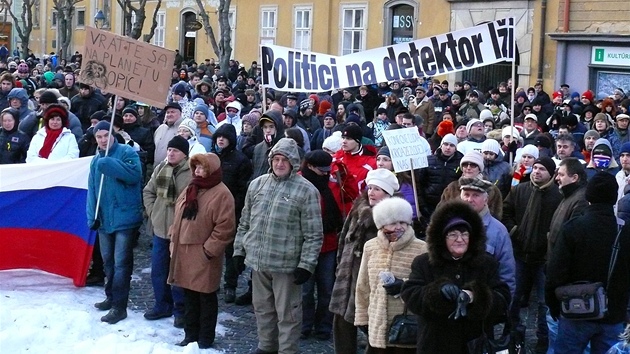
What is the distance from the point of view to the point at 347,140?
8.73 m

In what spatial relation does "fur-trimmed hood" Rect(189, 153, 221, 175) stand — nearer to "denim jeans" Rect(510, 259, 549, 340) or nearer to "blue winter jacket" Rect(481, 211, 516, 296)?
"blue winter jacket" Rect(481, 211, 516, 296)

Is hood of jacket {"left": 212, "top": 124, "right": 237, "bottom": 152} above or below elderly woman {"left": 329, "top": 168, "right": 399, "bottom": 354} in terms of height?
above

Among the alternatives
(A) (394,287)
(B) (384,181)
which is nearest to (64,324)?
(B) (384,181)

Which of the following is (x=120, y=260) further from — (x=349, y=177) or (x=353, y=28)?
(x=353, y=28)

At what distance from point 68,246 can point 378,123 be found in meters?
6.82

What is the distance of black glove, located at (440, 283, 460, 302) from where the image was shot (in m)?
5.27

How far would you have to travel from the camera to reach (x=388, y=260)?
6.20 meters

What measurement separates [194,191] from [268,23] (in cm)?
2814

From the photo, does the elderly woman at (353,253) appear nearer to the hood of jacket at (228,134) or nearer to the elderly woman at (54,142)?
the hood of jacket at (228,134)

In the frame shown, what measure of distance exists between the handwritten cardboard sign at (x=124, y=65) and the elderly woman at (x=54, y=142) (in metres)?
0.69

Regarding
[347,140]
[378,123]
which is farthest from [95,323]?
[378,123]

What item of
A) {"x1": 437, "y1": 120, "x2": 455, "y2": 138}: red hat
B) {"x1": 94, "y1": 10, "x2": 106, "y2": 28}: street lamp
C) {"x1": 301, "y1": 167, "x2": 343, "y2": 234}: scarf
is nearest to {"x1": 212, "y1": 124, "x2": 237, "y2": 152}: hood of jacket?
{"x1": 301, "y1": 167, "x2": 343, "y2": 234}: scarf

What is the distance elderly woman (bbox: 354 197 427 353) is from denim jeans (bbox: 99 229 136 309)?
9.91 ft

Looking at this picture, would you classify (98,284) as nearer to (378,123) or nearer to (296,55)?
(296,55)
